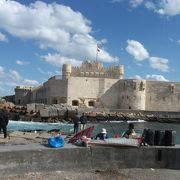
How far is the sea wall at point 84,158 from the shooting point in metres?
7.86

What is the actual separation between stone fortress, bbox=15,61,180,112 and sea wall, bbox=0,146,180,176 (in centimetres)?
5146

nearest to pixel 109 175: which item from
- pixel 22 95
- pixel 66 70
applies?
pixel 66 70

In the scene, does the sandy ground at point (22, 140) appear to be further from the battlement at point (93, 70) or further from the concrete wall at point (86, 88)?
the battlement at point (93, 70)

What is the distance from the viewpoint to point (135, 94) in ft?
202

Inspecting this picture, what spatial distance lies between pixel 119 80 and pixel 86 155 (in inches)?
2180

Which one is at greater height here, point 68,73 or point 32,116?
point 68,73

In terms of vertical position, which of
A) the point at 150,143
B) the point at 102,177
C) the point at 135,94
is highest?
the point at 135,94

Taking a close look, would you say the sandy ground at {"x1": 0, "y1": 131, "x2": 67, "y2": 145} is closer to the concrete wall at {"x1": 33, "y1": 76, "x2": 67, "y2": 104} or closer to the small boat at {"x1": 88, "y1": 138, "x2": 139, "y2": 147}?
the small boat at {"x1": 88, "y1": 138, "x2": 139, "y2": 147}

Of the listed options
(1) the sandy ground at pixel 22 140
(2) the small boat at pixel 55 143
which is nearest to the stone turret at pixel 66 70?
(1) the sandy ground at pixel 22 140

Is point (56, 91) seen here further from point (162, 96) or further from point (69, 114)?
point (162, 96)

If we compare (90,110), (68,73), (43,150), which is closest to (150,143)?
(43,150)

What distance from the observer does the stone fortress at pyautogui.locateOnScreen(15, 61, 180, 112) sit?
202 ft

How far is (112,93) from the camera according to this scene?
208 ft

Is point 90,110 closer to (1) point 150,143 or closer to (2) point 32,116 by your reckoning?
(2) point 32,116
